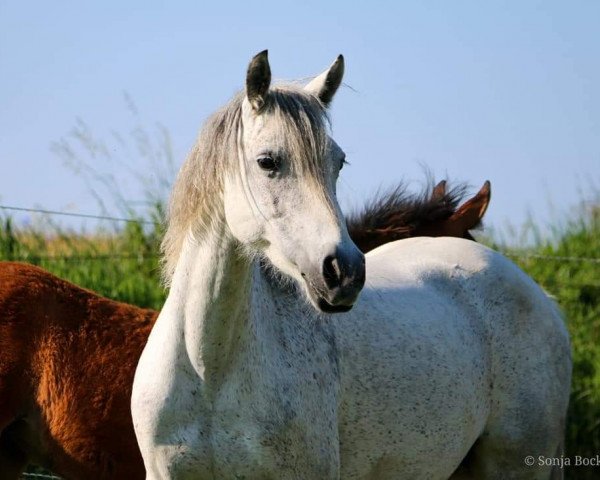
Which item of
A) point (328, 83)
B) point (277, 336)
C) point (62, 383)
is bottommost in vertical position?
point (62, 383)

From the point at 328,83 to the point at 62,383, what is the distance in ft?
6.99

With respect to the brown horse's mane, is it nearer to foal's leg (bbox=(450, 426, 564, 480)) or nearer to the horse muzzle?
foal's leg (bbox=(450, 426, 564, 480))

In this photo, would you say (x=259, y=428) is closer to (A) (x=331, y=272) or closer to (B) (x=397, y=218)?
(A) (x=331, y=272)

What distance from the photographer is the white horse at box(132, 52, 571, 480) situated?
325 cm

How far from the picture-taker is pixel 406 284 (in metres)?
4.50

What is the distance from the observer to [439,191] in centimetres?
600

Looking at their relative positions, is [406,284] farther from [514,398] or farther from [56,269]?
[56,269]

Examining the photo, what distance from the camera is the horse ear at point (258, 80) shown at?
3268 mm

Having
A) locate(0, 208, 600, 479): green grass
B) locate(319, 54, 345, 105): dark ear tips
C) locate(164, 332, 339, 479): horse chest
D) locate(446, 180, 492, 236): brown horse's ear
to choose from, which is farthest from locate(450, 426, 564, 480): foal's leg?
locate(0, 208, 600, 479): green grass

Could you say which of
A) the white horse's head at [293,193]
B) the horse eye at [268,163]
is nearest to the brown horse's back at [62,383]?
the white horse's head at [293,193]

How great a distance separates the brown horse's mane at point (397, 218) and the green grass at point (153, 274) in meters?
2.03

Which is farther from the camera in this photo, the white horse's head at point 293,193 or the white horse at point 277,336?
the white horse at point 277,336

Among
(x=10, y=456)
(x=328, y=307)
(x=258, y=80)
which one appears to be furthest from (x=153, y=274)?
(x=328, y=307)

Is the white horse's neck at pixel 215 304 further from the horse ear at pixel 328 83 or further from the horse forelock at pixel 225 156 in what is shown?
the horse ear at pixel 328 83
